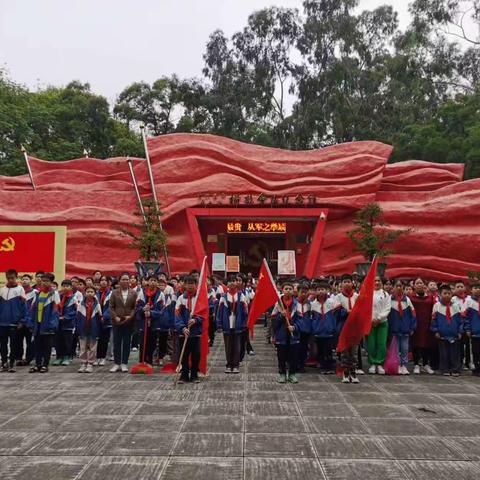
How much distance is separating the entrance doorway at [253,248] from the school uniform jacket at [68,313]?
12.3 metres

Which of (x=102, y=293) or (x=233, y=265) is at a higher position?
(x=233, y=265)

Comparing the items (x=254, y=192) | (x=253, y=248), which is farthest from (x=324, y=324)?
(x=253, y=248)

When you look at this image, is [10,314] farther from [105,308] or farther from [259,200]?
[259,200]

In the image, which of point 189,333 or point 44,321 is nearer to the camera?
point 189,333

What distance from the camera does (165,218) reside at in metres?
17.5

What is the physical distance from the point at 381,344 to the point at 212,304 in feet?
10.4

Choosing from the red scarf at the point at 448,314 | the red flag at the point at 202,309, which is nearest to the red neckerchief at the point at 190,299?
the red flag at the point at 202,309

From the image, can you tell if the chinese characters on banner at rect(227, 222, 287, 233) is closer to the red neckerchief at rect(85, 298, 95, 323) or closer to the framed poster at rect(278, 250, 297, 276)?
the framed poster at rect(278, 250, 297, 276)

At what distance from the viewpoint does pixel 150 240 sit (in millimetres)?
15648

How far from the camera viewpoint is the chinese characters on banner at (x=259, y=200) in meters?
17.3

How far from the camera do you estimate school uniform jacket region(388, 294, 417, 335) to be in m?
8.05

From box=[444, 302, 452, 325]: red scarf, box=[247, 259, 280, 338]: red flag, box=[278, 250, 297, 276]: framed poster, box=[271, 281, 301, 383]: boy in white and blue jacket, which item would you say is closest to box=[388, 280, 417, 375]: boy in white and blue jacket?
box=[444, 302, 452, 325]: red scarf

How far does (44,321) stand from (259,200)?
10.3 m

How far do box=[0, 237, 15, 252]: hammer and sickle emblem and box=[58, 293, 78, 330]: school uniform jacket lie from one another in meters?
9.69
